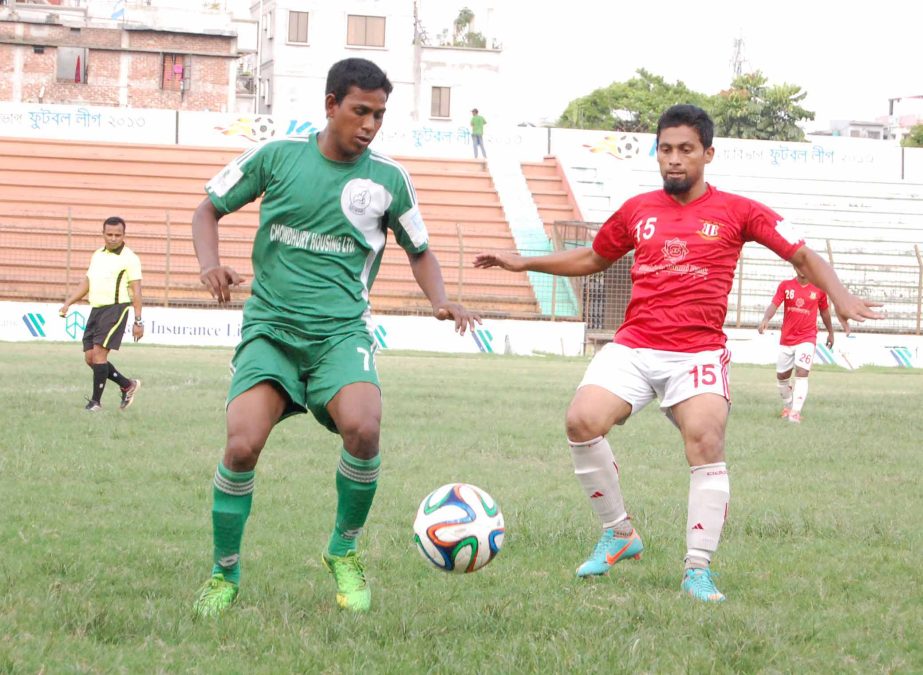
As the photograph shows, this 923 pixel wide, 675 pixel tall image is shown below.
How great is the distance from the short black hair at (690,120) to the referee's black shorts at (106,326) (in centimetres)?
835

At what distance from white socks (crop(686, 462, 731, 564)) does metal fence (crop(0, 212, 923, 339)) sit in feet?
74.4

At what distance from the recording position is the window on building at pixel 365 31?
2391 inches

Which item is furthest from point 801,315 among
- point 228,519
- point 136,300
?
point 228,519

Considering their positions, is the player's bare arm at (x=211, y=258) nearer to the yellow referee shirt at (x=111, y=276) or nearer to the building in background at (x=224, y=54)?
the yellow referee shirt at (x=111, y=276)

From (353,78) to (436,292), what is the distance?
992 mm

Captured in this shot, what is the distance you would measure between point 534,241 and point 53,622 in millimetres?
28602

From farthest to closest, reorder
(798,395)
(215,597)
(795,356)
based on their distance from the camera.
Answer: (795,356), (798,395), (215,597)

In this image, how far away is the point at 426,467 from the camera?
9336mm

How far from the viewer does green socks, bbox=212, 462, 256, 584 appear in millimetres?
5047

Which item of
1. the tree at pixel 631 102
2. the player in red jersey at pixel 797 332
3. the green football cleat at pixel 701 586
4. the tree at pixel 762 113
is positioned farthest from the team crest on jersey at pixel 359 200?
the tree at pixel 631 102

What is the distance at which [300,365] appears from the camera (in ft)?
17.2

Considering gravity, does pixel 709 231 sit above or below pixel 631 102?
below

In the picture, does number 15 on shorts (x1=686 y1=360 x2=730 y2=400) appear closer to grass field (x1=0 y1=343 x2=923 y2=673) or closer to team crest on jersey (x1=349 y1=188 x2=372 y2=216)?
grass field (x1=0 y1=343 x2=923 y2=673)

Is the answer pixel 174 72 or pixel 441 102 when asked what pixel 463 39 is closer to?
pixel 441 102
